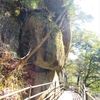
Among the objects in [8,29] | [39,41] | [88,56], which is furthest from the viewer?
[88,56]

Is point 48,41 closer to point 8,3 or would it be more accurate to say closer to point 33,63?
point 33,63

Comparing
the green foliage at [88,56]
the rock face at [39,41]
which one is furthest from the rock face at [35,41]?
the green foliage at [88,56]

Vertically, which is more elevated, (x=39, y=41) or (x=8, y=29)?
(x=8, y=29)

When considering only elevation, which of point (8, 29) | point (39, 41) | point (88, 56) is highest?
point (88, 56)

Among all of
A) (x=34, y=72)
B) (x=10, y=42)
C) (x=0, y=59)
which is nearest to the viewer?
(x=0, y=59)

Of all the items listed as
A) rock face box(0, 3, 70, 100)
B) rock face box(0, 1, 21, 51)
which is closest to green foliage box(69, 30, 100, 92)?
rock face box(0, 3, 70, 100)

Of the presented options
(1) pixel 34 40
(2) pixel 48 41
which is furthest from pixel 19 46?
(2) pixel 48 41

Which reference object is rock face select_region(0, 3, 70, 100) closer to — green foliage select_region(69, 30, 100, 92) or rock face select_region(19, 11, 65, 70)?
rock face select_region(19, 11, 65, 70)

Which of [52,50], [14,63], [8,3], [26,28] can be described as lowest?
[14,63]

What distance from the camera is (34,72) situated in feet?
27.9

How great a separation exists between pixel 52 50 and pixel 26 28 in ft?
5.88

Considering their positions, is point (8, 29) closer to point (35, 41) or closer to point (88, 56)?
point (35, 41)

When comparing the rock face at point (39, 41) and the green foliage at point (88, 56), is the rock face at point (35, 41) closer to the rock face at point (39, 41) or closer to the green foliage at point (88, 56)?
the rock face at point (39, 41)

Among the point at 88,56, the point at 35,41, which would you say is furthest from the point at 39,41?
the point at 88,56
